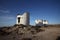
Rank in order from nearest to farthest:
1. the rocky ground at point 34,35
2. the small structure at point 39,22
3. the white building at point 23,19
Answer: the rocky ground at point 34,35
the white building at point 23,19
the small structure at point 39,22

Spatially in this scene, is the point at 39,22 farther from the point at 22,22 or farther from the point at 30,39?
Answer: the point at 30,39

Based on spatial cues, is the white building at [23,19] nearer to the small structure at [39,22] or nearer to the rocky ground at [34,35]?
the small structure at [39,22]

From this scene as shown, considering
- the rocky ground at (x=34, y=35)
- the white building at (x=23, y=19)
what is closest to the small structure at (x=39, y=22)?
the white building at (x=23, y=19)

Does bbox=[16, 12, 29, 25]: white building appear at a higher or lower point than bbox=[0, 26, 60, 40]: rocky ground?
higher

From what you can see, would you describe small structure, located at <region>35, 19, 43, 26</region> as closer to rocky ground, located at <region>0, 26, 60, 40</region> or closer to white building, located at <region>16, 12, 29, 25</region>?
white building, located at <region>16, 12, 29, 25</region>

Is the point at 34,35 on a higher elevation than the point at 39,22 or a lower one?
lower

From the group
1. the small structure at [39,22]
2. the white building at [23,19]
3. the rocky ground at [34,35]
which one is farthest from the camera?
the small structure at [39,22]

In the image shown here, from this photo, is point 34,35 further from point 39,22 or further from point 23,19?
point 39,22

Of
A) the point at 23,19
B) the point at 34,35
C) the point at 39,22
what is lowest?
the point at 34,35

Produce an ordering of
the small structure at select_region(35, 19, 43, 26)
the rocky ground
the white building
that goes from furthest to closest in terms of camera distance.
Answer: the small structure at select_region(35, 19, 43, 26) → the white building → the rocky ground

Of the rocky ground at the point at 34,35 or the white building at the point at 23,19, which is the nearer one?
the rocky ground at the point at 34,35

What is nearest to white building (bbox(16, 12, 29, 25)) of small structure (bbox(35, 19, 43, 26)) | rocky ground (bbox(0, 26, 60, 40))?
small structure (bbox(35, 19, 43, 26))

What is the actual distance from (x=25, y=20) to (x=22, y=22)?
3.61 ft

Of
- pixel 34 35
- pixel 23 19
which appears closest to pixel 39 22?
pixel 23 19
